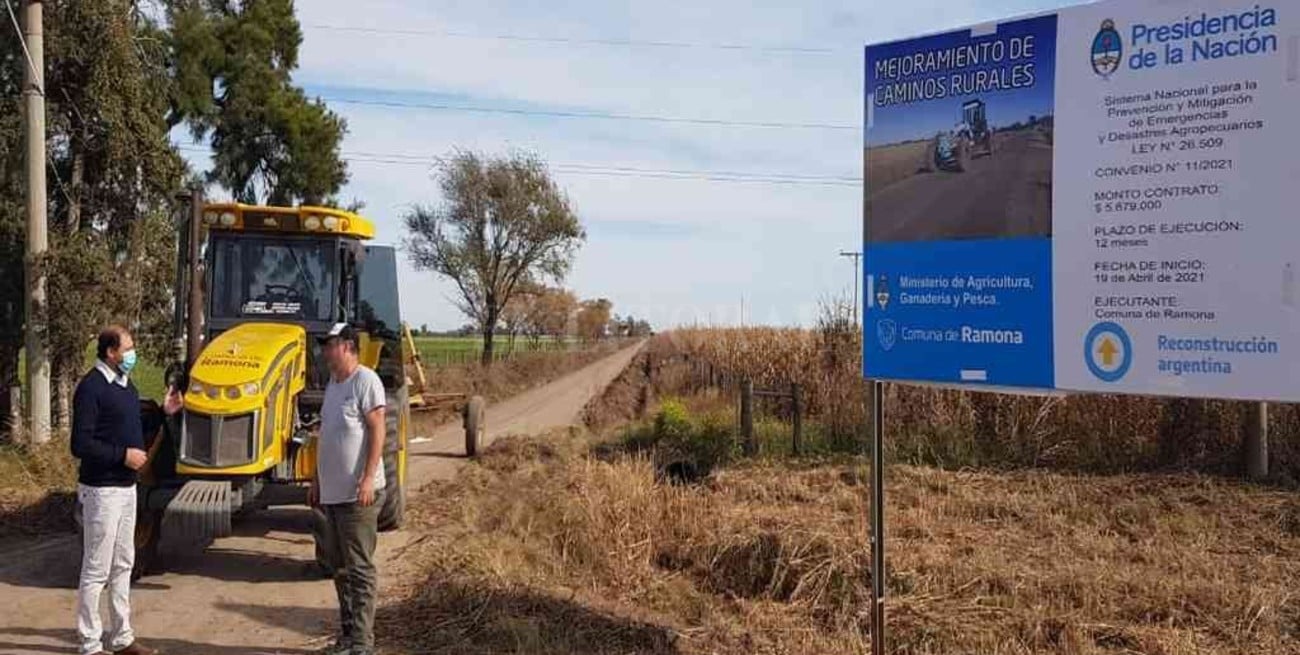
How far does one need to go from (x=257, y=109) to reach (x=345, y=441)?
79.0 ft

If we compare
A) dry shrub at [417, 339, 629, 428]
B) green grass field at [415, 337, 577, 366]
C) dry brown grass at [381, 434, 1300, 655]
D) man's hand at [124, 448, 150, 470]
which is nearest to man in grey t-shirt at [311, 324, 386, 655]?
dry brown grass at [381, 434, 1300, 655]

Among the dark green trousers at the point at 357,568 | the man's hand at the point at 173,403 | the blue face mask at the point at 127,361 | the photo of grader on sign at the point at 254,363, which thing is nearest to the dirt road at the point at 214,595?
the photo of grader on sign at the point at 254,363

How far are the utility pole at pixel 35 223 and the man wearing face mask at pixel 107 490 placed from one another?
21.9 ft

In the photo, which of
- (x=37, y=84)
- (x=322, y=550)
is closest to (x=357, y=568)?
(x=322, y=550)

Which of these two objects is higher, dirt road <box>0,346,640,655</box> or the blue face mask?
the blue face mask

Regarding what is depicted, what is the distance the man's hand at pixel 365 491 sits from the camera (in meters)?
6.02

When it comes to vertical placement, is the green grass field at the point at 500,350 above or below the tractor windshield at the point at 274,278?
below

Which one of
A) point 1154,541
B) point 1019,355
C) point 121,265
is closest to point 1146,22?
point 1019,355

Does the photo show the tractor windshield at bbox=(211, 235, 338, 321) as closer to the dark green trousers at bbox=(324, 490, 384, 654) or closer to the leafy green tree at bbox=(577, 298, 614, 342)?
the dark green trousers at bbox=(324, 490, 384, 654)

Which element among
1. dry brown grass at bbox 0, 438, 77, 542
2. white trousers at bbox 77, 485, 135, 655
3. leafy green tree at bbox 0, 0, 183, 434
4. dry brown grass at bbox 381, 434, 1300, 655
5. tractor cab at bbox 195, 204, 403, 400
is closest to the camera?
white trousers at bbox 77, 485, 135, 655

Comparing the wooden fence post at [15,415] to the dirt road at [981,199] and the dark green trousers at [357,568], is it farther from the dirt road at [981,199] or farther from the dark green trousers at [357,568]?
the dirt road at [981,199]

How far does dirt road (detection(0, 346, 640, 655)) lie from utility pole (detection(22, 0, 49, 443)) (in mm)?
3189

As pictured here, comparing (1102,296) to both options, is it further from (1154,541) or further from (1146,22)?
(1154,541)

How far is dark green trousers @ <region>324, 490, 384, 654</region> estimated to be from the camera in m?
6.03
